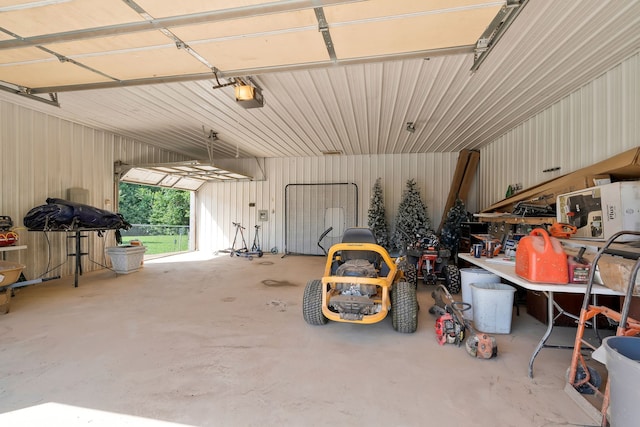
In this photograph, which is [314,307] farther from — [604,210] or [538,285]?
[604,210]

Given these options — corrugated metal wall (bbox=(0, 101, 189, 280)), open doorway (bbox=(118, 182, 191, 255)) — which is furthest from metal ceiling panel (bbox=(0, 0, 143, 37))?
open doorway (bbox=(118, 182, 191, 255))

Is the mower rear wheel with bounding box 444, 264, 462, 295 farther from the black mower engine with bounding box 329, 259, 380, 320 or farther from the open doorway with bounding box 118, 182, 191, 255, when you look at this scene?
the open doorway with bounding box 118, 182, 191, 255

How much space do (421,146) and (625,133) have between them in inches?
189

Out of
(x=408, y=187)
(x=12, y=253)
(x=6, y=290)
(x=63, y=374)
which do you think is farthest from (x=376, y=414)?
(x=408, y=187)

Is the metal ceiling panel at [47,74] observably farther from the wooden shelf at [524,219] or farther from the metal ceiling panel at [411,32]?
the wooden shelf at [524,219]

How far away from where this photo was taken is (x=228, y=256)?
9.24m

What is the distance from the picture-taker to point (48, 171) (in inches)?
228

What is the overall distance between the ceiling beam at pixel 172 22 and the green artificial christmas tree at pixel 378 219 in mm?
7030

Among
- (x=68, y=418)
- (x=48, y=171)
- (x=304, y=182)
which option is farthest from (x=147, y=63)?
(x=304, y=182)

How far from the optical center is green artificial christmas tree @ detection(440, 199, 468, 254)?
7.38 m

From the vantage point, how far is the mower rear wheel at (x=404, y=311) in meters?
3.12

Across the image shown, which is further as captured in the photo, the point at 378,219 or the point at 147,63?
the point at 378,219

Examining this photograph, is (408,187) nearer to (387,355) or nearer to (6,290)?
(387,355)

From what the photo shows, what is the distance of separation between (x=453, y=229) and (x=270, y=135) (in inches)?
211
